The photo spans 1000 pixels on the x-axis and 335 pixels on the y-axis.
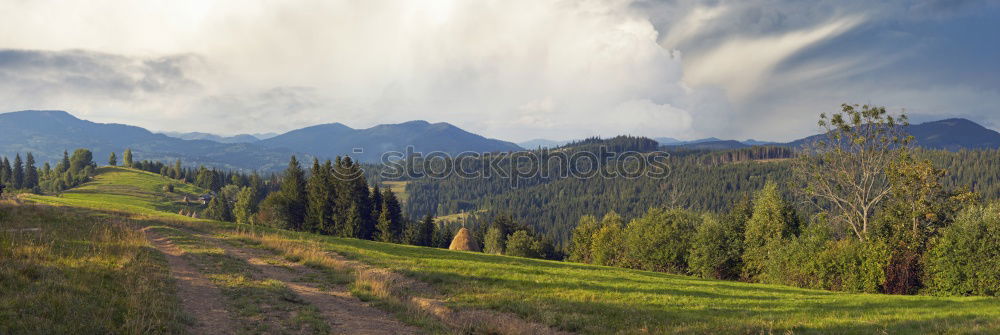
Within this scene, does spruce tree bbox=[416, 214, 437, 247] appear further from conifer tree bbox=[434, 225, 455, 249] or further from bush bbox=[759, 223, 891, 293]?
bush bbox=[759, 223, 891, 293]

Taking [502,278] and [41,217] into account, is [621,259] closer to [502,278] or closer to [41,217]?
[502,278]

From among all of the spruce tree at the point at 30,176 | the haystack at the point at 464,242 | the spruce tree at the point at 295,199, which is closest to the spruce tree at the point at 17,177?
the spruce tree at the point at 30,176

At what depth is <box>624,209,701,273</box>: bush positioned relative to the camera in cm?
6356

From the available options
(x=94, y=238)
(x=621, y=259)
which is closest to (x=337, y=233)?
(x=621, y=259)

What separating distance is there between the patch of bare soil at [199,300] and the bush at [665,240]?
5869 cm

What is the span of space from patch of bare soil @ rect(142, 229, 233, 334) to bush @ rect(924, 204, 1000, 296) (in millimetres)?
44899

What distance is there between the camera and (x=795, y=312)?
688 inches

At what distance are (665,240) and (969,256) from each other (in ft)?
112


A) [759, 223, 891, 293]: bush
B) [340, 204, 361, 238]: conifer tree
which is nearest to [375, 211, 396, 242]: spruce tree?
[340, 204, 361, 238]: conifer tree

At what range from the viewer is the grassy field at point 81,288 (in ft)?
30.3

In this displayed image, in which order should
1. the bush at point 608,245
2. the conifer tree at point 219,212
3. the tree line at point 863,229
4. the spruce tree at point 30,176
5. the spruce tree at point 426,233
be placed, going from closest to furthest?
the tree line at point 863,229, the bush at point 608,245, the spruce tree at point 426,233, the conifer tree at point 219,212, the spruce tree at point 30,176

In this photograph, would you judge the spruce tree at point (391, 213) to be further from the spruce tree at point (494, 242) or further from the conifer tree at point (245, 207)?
the conifer tree at point (245, 207)

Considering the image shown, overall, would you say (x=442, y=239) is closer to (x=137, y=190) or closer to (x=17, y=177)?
(x=137, y=190)

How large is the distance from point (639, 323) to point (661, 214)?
184ft
